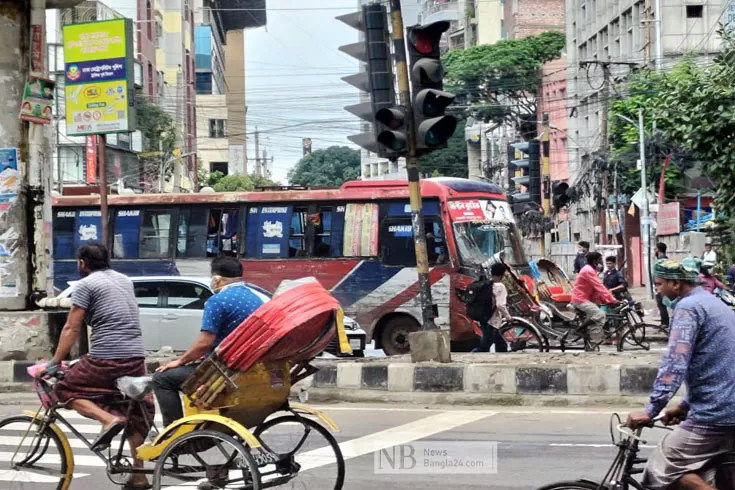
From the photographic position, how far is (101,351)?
7270 mm

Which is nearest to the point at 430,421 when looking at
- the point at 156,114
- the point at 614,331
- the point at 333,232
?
the point at 614,331

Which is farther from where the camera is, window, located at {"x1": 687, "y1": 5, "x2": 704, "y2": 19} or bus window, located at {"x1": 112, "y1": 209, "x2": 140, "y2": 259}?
window, located at {"x1": 687, "y1": 5, "x2": 704, "y2": 19}

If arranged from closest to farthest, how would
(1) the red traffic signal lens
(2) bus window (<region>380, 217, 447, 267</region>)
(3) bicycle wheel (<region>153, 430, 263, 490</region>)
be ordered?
1. (3) bicycle wheel (<region>153, 430, 263, 490</region>)
2. (1) the red traffic signal lens
3. (2) bus window (<region>380, 217, 447, 267</region>)

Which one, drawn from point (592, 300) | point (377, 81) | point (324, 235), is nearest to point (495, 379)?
point (377, 81)

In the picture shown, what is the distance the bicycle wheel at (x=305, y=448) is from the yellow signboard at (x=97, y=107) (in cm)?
1097

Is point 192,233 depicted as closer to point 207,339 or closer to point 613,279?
point 613,279

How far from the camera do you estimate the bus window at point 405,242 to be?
67.2 ft

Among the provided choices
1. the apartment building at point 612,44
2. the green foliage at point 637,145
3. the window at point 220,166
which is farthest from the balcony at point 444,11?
the green foliage at point 637,145

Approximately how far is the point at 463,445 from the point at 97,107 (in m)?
9.83

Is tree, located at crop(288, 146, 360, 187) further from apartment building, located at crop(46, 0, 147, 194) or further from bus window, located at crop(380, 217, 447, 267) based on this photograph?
bus window, located at crop(380, 217, 447, 267)

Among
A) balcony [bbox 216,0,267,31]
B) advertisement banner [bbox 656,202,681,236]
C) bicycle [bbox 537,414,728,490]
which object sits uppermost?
balcony [bbox 216,0,267,31]

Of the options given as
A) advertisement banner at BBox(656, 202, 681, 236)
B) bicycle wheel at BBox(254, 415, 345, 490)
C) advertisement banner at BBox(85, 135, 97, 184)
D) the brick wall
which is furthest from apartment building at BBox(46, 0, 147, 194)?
bicycle wheel at BBox(254, 415, 345, 490)

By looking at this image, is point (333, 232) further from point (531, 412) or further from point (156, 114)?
point (156, 114)

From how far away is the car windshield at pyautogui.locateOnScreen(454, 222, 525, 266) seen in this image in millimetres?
20672
